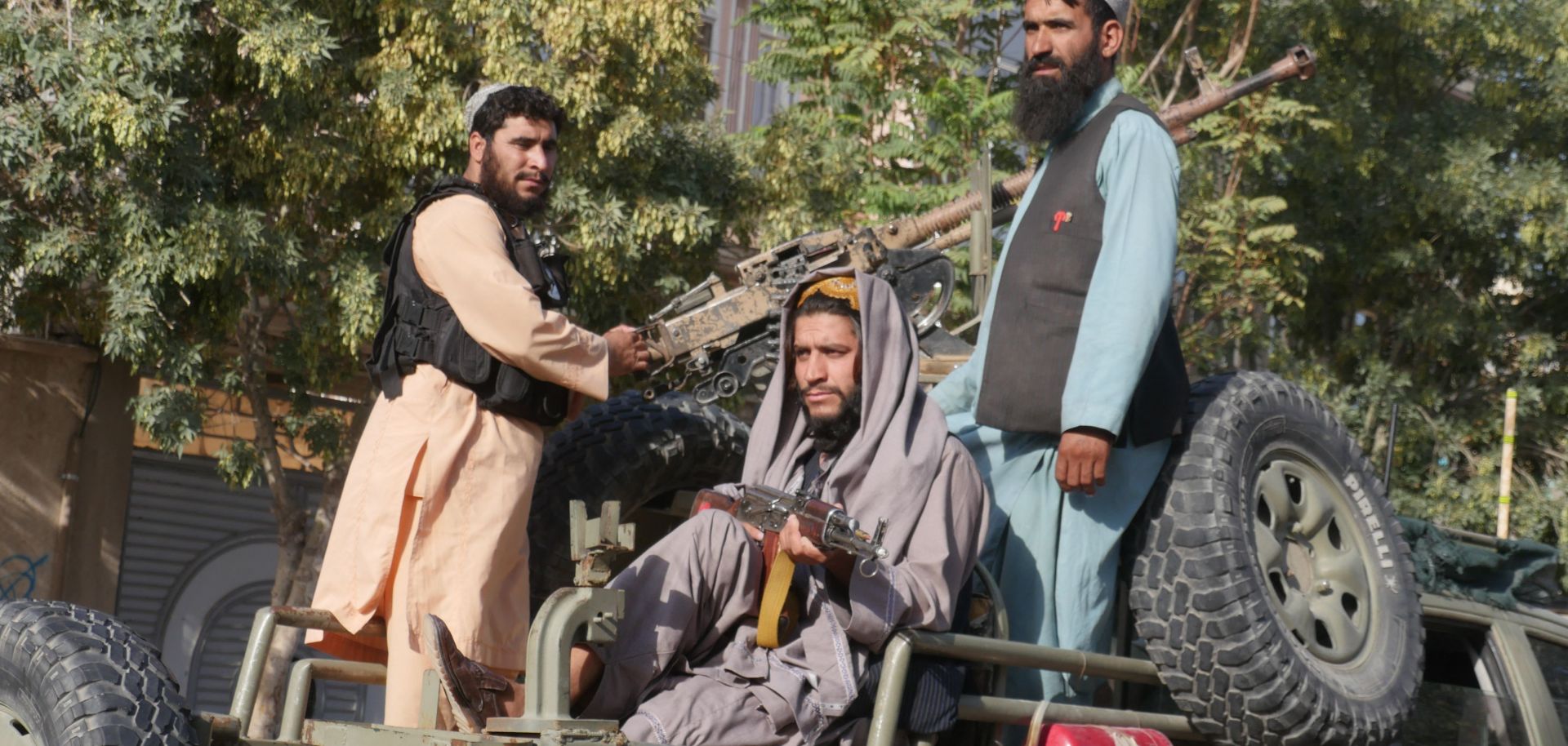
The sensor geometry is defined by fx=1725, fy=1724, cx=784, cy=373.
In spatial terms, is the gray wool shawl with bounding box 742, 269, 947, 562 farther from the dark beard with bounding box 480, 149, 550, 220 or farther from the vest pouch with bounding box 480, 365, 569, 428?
the dark beard with bounding box 480, 149, 550, 220

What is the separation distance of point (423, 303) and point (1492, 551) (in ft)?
9.82

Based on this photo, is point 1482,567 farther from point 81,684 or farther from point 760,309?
point 81,684

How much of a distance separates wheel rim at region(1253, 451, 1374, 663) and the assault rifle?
1.06 meters

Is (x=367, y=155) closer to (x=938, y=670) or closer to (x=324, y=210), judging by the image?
(x=324, y=210)

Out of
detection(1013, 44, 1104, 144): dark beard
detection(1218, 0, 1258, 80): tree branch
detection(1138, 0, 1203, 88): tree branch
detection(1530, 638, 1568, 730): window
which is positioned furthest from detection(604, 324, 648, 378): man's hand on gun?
detection(1218, 0, 1258, 80): tree branch

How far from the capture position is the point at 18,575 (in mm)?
12641

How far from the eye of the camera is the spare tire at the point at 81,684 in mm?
2711

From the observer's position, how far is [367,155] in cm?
1030

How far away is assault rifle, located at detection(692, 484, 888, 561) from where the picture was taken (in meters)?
3.16

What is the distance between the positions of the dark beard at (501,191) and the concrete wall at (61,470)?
948 centimetres

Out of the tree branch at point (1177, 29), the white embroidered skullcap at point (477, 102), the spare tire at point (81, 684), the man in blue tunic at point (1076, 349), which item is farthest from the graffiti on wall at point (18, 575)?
the spare tire at point (81, 684)

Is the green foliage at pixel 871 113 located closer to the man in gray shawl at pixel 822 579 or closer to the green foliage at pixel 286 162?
the green foliage at pixel 286 162

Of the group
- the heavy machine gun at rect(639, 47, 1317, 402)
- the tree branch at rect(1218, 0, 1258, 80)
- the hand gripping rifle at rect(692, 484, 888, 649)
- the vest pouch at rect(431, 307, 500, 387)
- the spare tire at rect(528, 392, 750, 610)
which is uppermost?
the tree branch at rect(1218, 0, 1258, 80)

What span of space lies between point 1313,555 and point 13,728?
2.84 m
